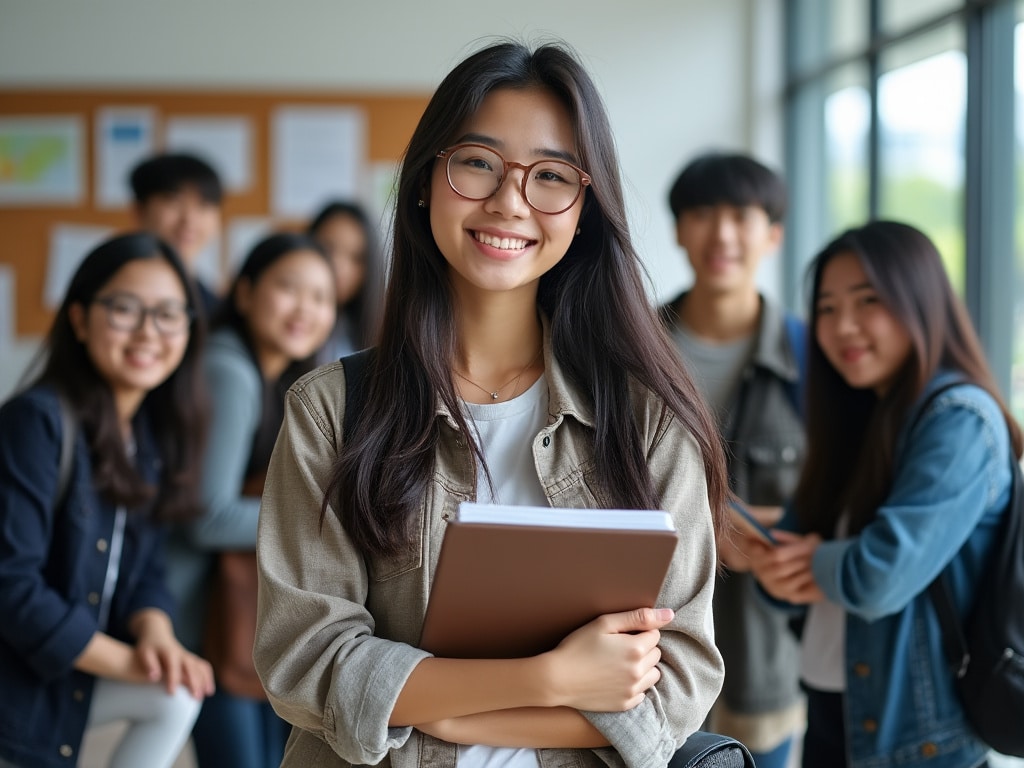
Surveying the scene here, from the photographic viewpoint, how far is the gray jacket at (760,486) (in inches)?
99.6

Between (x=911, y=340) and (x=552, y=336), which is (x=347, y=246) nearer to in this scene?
(x=911, y=340)

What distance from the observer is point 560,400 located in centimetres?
145

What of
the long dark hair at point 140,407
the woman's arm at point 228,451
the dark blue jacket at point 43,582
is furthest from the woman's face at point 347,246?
the dark blue jacket at point 43,582

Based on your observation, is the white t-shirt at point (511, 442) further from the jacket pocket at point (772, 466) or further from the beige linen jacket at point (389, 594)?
the jacket pocket at point (772, 466)

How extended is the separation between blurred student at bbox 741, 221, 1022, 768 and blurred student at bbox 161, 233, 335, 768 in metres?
1.22

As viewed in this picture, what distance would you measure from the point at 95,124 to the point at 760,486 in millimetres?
3875

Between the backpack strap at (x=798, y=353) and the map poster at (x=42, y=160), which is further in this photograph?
the map poster at (x=42, y=160)

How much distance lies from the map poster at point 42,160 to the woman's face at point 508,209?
4265mm

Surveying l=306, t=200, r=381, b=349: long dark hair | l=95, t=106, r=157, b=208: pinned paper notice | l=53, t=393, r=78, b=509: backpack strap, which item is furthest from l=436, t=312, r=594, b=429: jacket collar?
l=95, t=106, r=157, b=208: pinned paper notice

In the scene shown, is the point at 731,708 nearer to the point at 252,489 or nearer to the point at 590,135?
the point at 252,489

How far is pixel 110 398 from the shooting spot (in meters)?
2.38

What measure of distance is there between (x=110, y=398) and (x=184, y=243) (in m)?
1.51

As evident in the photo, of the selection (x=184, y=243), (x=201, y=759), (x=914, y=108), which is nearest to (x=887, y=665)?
(x=201, y=759)

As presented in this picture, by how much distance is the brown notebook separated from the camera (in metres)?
1.14
